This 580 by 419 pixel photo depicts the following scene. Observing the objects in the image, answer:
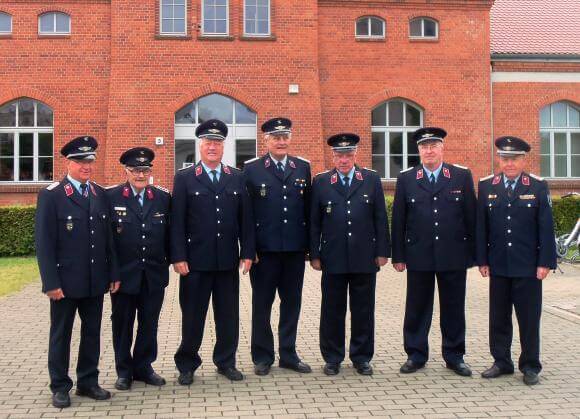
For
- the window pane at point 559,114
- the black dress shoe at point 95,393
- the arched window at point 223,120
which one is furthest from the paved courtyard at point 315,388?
the window pane at point 559,114

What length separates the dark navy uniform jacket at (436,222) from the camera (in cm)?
604

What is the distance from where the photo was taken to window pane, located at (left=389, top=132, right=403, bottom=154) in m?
18.8

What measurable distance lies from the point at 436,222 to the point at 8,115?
14.8 metres

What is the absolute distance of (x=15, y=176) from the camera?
17.7m

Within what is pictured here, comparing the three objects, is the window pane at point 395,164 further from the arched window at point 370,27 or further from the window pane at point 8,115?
the window pane at point 8,115

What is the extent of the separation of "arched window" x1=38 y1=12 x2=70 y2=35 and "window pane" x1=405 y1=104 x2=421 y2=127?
9244mm

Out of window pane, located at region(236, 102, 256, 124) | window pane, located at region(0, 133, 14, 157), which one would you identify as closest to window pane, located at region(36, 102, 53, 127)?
window pane, located at region(0, 133, 14, 157)

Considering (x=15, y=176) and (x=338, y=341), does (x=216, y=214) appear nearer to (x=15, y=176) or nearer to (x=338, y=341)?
(x=338, y=341)

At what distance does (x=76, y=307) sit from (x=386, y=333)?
11.9 feet

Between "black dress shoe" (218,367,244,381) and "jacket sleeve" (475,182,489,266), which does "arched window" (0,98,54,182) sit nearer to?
"black dress shoe" (218,367,244,381)

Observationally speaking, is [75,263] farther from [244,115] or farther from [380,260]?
[244,115]

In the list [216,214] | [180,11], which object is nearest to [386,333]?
[216,214]

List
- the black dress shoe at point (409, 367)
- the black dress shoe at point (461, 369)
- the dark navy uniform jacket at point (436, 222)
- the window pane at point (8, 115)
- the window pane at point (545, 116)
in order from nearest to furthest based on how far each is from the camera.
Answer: the black dress shoe at point (461, 369) < the black dress shoe at point (409, 367) < the dark navy uniform jacket at point (436, 222) < the window pane at point (8, 115) < the window pane at point (545, 116)

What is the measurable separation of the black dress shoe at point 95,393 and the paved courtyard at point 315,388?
54 mm
